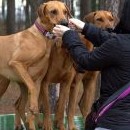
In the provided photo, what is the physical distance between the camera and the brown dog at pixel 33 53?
15.0ft

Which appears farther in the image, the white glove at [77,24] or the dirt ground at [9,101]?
the dirt ground at [9,101]

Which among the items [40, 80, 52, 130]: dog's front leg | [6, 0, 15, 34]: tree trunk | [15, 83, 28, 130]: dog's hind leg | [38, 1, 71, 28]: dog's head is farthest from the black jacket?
[6, 0, 15, 34]: tree trunk

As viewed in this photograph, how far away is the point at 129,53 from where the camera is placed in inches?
134

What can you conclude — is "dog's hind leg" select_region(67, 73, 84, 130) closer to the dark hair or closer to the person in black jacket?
the person in black jacket

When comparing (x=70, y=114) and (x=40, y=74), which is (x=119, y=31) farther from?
(x=70, y=114)

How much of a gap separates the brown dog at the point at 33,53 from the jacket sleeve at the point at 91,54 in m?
0.84

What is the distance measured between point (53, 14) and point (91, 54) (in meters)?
1.19

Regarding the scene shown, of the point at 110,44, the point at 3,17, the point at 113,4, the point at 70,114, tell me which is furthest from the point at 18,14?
the point at 110,44

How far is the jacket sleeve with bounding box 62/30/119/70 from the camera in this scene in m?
3.41

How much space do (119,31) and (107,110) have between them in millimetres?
615

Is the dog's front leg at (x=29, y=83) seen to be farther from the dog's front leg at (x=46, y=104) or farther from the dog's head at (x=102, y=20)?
the dog's head at (x=102, y=20)

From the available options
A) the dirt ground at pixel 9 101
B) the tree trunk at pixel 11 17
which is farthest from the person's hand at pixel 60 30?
the tree trunk at pixel 11 17

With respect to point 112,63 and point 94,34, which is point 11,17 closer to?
point 94,34

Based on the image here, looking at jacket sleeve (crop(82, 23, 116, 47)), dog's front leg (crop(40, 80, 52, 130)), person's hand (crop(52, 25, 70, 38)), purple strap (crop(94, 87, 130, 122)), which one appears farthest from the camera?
dog's front leg (crop(40, 80, 52, 130))
